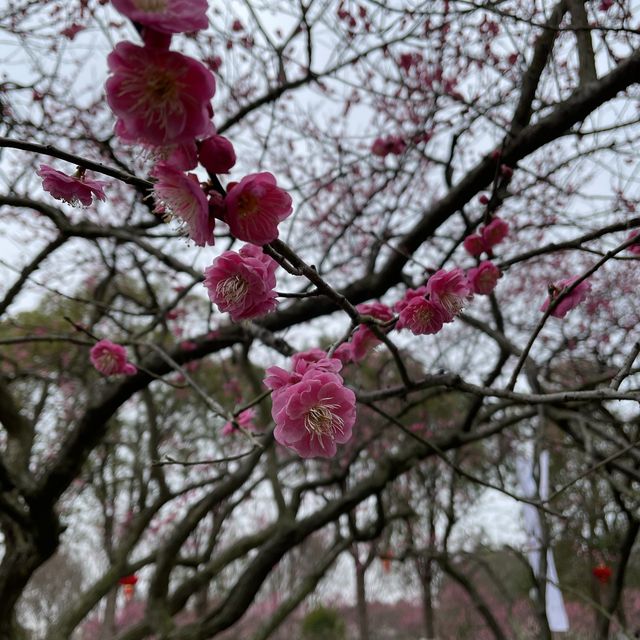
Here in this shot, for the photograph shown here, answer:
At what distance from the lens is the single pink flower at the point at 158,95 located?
0.65 m

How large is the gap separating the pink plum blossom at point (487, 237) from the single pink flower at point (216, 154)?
53.0 inches

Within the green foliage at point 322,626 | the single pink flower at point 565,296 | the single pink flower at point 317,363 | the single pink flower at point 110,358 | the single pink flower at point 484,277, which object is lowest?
the green foliage at point 322,626

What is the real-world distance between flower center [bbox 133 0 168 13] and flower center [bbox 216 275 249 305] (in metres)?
0.52

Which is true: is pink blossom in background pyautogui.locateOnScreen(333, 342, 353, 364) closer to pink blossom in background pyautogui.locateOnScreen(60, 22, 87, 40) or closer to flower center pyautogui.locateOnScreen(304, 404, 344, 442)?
flower center pyautogui.locateOnScreen(304, 404, 344, 442)

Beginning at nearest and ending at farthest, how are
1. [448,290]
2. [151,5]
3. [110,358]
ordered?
[151,5] < [448,290] < [110,358]

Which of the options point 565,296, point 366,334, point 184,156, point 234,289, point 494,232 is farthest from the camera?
point 494,232

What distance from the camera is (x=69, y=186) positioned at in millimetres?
920

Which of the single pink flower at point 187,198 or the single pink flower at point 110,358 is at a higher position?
the single pink flower at point 110,358

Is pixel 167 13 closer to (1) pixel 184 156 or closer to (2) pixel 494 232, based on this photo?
(1) pixel 184 156

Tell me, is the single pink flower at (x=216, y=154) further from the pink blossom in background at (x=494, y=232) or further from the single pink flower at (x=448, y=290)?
the pink blossom in background at (x=494, y=232)

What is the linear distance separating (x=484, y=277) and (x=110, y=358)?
160 cm

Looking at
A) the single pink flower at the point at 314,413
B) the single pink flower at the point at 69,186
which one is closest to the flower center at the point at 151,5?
the single pink flower at the point at 69,186

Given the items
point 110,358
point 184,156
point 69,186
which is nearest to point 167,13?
point 184,156

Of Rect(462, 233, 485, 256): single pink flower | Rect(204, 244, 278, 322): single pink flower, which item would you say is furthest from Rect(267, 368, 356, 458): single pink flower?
Rect(462, 233, 485, 256): single pink flower
